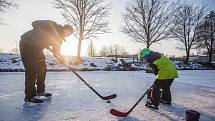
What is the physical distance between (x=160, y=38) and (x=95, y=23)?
695cm

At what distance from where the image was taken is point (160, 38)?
2628cm

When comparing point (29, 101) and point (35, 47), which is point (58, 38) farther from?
point (29, 101)

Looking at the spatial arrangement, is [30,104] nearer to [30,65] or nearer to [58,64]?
[30,65]

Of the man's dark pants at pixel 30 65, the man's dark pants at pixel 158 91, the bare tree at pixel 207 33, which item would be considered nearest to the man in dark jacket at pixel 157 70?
the man's dark pants at pixel 158 91

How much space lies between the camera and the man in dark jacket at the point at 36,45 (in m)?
4.77

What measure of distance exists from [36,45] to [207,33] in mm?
32500

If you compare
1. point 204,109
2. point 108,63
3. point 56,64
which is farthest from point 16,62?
point 204,109

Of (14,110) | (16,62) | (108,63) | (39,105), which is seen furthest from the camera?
(108,63)

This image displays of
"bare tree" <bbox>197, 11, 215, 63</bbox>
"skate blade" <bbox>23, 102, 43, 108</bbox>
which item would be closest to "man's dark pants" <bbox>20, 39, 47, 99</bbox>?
"skate blade" <bbox>23, 102, 43, 108</bbox>

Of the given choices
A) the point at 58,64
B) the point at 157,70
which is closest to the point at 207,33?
the point at 58,64

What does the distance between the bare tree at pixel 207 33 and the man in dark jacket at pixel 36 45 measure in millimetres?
30834

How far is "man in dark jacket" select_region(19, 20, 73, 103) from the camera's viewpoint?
4766 millimetres

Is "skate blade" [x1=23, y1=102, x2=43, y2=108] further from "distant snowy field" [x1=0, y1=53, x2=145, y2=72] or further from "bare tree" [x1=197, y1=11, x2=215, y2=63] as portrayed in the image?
"bare tree" [x1=197, y1=11, x2=215, y2=63]

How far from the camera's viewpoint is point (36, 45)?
15.9 ft
